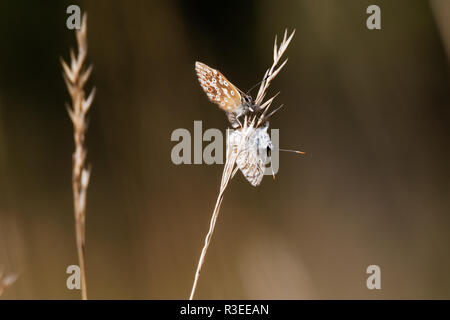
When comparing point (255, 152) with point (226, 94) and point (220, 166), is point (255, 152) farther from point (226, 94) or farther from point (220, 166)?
point (220, 166)

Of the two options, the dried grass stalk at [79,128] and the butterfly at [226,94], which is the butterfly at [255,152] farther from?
the dried grass stalk at [79,128]

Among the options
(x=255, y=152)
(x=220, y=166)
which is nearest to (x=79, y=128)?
(x=255, y=152)

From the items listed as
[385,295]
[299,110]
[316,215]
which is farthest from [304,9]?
[385,295]

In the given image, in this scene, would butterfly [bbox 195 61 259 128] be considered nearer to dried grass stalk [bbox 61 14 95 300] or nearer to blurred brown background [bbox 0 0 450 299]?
dried grass stalk [bbox 61 14 95 300]

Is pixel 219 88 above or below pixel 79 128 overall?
above

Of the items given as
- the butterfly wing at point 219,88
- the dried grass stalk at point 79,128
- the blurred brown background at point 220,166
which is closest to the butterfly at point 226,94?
the butterfly wing at point 219,88

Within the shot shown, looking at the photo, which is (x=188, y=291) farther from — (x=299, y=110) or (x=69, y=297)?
(x=299, y=110)
